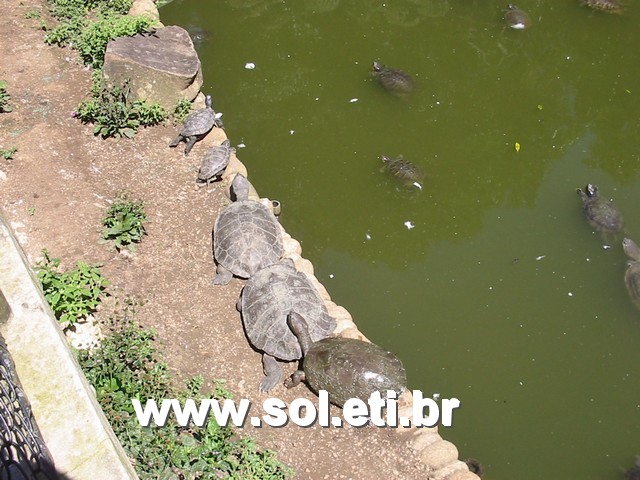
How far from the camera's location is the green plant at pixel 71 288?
5.40 metres

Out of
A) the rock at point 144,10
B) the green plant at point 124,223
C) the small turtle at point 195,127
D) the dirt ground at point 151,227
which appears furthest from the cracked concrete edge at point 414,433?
the rock at point 144,10

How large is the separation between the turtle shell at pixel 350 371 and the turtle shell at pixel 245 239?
41.4 inches

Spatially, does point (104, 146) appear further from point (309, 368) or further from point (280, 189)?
point (309, 368)

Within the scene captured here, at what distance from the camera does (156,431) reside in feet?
15.8

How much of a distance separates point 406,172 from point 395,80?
158 centimetres

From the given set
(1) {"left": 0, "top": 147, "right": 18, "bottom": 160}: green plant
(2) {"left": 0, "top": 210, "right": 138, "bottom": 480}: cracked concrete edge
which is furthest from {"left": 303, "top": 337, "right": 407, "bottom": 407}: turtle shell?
(1) {"left": 0, "top": 147, "right": 18, "bottom": 160}: green plant

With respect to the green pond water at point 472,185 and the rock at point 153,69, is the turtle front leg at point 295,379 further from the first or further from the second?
the rock at point 153,69

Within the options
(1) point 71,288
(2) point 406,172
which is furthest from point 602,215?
(1) point 71,288

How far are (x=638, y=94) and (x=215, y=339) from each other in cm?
644

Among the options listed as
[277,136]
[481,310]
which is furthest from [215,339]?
[277,136]

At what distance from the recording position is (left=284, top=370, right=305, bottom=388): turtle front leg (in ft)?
17.5

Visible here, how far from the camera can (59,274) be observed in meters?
5.66

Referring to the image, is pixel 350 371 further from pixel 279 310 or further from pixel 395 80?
pixel 395 80

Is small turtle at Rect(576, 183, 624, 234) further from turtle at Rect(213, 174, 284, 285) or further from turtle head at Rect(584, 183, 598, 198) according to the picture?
turtle at Rect(213, 174, 284, 285)
